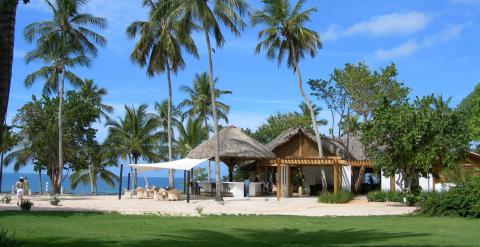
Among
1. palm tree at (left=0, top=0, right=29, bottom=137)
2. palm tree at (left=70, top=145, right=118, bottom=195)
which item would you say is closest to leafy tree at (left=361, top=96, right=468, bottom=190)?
palm tree at (left=0, top=0, right=29, bottom=137)

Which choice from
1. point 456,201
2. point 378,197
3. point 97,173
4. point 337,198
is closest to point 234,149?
point 337,198

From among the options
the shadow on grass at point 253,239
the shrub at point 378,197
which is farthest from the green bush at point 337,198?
the shadow on grass at point 253,239

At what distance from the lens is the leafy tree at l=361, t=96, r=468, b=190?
23547 mm

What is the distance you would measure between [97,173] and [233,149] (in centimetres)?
1695

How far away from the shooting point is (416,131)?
2348 centimetres

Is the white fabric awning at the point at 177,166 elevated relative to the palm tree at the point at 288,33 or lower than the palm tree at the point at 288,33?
lower

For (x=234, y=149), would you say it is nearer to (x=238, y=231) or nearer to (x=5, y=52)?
(x=238, y=231)

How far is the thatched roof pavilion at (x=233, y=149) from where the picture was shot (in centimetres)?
3266

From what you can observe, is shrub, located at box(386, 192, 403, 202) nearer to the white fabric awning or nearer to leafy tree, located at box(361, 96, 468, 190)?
leafy tree, located at box(361, 96, 468, 190)

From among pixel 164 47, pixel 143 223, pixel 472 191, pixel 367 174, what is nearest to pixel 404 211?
pixel 472 191

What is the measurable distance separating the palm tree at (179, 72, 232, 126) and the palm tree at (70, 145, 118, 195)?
7255 mm

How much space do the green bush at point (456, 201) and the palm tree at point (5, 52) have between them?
48.9ft

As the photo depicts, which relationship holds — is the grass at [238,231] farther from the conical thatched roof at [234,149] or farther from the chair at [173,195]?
the conical thatched roof at [234,149]

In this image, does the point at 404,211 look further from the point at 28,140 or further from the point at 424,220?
the point at 28,140
